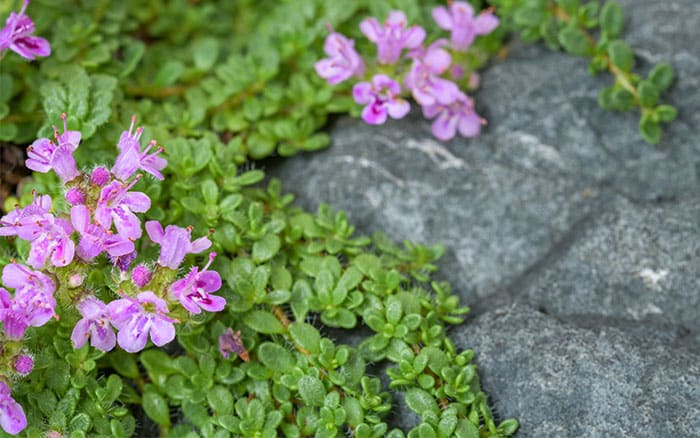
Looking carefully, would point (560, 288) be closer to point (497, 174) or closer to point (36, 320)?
point (497, 174)

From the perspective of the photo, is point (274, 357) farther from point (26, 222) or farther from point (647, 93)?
point (647, 93)

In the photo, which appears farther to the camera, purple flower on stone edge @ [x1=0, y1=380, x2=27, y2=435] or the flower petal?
the flower petal

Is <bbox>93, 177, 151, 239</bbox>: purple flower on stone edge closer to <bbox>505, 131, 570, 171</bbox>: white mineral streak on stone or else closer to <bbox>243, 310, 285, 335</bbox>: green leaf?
<bbox>243, 310, 285, 335</bbox>: green leaf

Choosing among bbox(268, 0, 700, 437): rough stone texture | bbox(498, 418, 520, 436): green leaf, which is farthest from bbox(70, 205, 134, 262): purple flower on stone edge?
bbox(498, 418, 520, 436): green leaf

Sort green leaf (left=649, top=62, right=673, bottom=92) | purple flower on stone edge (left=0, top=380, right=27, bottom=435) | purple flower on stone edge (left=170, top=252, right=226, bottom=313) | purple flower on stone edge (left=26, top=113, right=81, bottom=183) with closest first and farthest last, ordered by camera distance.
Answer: purple flower on stone edge (left=0, top=380, right=27, bottom=435)
purple flower on stone edge (left=170, top=252, right=226, bottom=313)
purple flower on stone edge (left=26, top=113, right=81, bottom=183)
green leaf (left=649, top=62, right=673, bottom=92)

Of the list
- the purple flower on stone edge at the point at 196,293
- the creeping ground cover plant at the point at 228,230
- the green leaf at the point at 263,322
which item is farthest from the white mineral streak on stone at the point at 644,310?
the purple flower on stone edge at the point at 196,293

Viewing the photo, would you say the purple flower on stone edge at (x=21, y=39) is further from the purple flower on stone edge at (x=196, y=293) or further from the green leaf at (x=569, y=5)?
the green leaf at (x=569, y=5)
